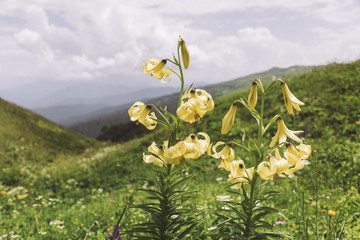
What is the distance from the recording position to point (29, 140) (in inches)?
607

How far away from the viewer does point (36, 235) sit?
3.36 m

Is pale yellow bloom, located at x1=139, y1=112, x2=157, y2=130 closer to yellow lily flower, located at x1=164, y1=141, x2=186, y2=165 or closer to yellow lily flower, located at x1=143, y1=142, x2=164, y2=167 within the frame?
yellow lily flower, located at x1=143, y1=142, x2=164, y2=167

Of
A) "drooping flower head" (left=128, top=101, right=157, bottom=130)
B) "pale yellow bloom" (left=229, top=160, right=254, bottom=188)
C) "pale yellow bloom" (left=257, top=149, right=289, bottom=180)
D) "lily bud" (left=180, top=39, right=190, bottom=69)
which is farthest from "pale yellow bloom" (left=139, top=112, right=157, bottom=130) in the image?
"pale yellow bloom" (left=257, top=149, right=289, bottom=180)

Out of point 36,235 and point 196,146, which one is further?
point 36,235

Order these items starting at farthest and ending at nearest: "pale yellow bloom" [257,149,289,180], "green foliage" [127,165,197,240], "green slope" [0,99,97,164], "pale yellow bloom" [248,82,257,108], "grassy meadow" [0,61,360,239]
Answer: "green slope" [0,99,97,164] → "grassy meadow" [0,61,360,239] → "green foliage" [127,165,197,240] → "pale yellow bloom" [248,82,257,108] → "pale yellow bloom" [257,149,289,180]

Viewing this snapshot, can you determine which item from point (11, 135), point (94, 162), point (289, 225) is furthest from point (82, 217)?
point (11, 135)

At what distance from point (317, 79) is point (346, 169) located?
261 inches

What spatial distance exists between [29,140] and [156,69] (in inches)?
624

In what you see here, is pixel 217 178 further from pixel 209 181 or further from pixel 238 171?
pixel 238 171

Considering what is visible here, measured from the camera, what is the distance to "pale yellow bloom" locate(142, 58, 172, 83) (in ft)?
7.18

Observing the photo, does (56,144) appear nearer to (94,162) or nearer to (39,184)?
(94,162)

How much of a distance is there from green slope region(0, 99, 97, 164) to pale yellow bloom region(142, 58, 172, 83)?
40.3 ft

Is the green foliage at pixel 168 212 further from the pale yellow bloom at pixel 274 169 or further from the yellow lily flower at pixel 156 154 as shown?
the pale yellow bloom at pixel 274 169

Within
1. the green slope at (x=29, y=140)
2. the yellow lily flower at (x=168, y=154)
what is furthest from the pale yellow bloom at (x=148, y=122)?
the green slope at (x=29, y=140)
